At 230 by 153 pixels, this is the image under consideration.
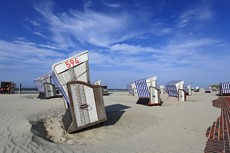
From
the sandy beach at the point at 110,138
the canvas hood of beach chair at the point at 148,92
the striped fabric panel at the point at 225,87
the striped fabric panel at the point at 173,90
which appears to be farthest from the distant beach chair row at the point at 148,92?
the striped fabric panel at the point at 225,87

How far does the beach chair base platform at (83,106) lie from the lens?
6.40 meters

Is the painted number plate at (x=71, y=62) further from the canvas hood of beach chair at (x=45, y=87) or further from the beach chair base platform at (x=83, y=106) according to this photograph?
the canvas hood of beach chair at (x=45, y=87)

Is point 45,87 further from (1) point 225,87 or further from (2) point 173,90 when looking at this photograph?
(1) point 225,87

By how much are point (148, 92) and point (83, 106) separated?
9.40 m

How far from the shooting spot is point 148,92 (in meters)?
14.9

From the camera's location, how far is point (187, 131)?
6.28 metres

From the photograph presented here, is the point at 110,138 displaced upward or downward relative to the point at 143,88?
downward

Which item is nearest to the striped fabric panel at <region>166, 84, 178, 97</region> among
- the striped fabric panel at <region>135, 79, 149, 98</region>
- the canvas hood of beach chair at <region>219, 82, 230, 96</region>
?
the striped fabric panel at <region>135, 79, 149, 98</region>

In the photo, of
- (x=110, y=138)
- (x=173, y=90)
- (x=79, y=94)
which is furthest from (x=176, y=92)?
(x=79, y=94)

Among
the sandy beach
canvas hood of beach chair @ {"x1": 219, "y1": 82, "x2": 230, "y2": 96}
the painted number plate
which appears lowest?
the sandy beach

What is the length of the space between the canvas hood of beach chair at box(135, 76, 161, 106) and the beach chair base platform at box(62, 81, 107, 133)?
8.21m

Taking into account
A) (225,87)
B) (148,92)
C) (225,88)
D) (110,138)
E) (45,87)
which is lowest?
(110,138)

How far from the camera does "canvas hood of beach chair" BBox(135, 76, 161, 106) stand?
14.6m

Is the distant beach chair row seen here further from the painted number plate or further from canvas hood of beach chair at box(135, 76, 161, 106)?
the painted number plate
